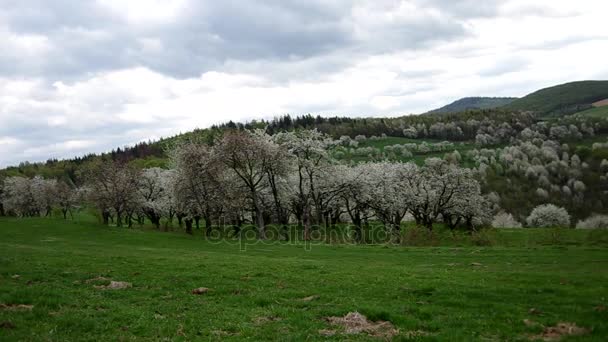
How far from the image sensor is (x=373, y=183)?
223ft

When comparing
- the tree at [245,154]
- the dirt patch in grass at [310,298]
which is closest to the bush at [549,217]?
the tree at [245,154]

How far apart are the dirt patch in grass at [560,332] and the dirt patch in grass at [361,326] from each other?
3.83 meters

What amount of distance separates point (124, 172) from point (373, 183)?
44110mm

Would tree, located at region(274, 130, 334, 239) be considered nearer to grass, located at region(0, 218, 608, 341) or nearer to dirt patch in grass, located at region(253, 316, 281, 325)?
grass, located at region(0, 218, 608, 341)

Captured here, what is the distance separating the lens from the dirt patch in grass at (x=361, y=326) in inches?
490

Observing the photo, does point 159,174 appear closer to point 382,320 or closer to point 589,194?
point 382,320

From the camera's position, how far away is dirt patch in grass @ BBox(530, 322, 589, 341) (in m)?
11.8

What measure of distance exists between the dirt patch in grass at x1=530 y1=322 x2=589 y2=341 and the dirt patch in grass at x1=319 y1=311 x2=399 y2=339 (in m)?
3.83

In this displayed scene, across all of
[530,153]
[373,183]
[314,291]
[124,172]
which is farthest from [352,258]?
[530,153]

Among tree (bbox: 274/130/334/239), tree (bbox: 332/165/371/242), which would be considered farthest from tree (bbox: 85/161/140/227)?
tree (bbox: 332/165/371/242)

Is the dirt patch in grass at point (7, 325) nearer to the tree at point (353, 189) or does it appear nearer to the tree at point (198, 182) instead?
the tree at point (198, 182)

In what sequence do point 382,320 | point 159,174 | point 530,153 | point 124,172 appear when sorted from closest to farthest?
point 382,320, point 124,172, point 159,174, point 530,153

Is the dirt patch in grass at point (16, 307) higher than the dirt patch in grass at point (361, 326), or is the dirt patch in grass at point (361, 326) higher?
the dirt patch in grass at point (16, 307)

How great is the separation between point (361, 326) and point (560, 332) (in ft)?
18.2
